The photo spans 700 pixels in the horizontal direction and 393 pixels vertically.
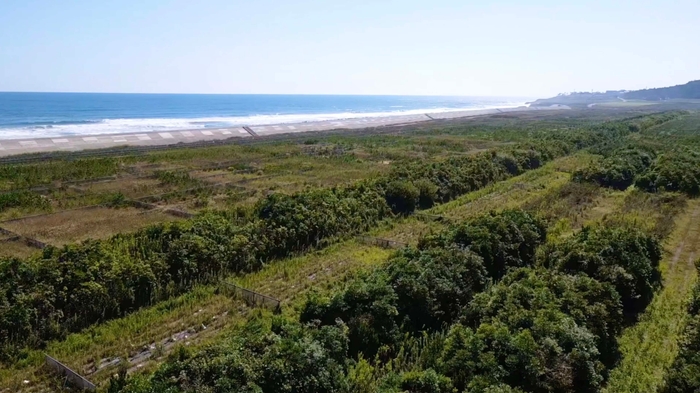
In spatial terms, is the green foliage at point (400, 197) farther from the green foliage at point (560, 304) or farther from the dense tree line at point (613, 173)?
the dense tree line at point (613, 173)

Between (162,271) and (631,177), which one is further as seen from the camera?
(631,177)

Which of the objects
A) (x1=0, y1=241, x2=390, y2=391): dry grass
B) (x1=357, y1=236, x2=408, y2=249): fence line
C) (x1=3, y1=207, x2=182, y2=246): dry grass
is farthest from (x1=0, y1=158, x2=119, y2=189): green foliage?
(x1=357, y1=236, x2=408, y2=249): fence line

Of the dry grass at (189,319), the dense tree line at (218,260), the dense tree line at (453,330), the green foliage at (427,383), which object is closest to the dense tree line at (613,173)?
the dense tree line at (218,260)

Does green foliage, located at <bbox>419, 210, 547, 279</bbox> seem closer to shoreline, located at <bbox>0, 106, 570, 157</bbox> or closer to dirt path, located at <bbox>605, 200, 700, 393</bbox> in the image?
dirt path, located at <bbox>605, 200, 700, 393</bbox>

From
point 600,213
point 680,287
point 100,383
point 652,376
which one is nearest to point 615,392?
point 652,376

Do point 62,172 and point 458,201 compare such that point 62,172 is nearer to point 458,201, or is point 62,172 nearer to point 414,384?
point 458,201
